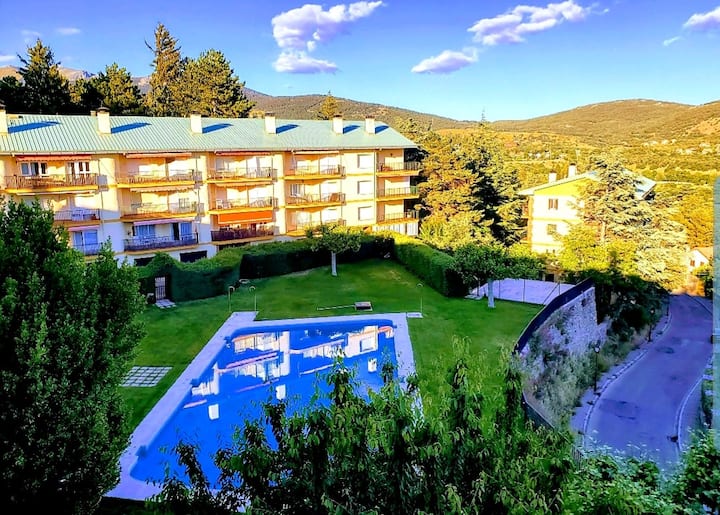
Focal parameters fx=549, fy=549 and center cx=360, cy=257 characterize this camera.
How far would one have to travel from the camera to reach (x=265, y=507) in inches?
233

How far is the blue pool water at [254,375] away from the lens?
1470cm

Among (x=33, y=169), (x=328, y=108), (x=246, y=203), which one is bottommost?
(x=246, y=203)

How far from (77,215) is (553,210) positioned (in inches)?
1314

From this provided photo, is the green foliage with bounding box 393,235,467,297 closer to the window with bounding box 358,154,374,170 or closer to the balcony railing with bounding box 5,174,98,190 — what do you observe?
the window with bounding box 358,154,374,170

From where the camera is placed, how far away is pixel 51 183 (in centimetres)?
3133

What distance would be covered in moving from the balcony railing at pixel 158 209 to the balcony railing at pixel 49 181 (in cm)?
264

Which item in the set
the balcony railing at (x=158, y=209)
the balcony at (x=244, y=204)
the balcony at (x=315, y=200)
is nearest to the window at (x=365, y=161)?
the balcony at (x=315, y=200)

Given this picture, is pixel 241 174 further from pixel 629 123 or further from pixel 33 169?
pixel 629 123

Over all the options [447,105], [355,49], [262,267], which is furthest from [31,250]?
[447,105]

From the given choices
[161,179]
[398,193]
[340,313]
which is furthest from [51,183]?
[398,193]

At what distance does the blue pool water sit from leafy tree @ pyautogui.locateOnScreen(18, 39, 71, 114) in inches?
1336

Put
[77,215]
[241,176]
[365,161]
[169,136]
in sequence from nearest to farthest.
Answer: [77,215] → [169,136] → [241,176] → [365,161]

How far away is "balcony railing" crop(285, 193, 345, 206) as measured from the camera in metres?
39.3

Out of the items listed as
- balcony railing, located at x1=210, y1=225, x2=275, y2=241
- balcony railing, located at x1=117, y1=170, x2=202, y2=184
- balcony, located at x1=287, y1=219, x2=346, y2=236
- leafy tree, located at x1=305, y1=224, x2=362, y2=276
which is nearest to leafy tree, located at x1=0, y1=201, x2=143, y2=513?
leafy tree, located at x1=305, y1=224, x2=362, y2=276
